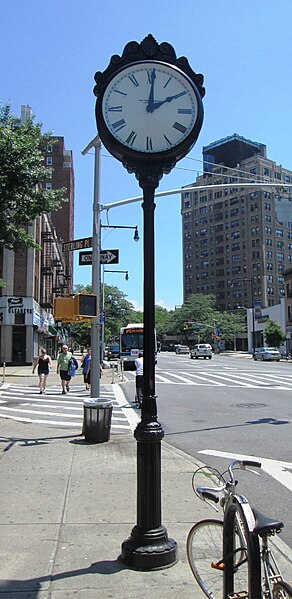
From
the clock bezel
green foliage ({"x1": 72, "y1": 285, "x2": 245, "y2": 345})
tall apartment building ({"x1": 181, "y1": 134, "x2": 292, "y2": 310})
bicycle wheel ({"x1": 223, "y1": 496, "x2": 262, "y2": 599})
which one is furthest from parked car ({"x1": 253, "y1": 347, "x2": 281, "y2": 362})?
bicycle wheel ({"x1": 223, "y1": 496, "x2": 262, "y2": 599})

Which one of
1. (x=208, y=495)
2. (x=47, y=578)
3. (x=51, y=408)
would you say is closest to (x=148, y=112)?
(x=208, y=495)

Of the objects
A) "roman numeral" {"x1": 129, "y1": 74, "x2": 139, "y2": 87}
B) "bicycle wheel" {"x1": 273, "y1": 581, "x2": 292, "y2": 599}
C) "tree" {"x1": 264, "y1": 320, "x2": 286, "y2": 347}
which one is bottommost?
"bicycle wheel" {"x1": 273, "y1": 581, "x2": 292, "y2": 599}

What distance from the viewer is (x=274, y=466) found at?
8109 mm

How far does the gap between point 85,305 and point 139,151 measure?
5.42m

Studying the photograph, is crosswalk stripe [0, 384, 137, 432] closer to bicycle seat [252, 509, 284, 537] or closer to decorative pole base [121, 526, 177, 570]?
decorative pole base [121, 526, 177, 570]

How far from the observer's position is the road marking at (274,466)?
7.36 meters

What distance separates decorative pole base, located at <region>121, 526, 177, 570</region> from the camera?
13.2 ft

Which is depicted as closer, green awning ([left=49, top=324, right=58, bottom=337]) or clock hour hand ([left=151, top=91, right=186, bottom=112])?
clock hour hand ([left=151, top=91, right=186, bottom=112])

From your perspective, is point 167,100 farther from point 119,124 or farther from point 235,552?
point 235,552

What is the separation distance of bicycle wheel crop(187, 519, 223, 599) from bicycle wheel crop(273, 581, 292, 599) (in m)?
0.78

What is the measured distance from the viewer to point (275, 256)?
122438 millimetres

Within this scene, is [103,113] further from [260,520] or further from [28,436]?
[28,436]

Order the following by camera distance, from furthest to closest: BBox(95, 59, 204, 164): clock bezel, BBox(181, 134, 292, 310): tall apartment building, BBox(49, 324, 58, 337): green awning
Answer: BBox(181, 134, 292, 310): tall apartment building, BBox(49, 324, 58, 337): green awning, BBox(95, 59, 204, 164): clock bezel

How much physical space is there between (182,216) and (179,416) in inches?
5399
